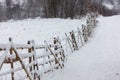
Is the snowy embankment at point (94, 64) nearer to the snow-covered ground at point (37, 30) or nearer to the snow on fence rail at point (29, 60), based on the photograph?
the snow on fence rail at point (29, 60)

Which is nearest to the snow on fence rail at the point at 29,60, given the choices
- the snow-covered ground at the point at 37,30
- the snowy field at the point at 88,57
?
the snowy field at the point at 88,57

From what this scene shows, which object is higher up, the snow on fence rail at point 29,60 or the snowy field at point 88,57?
the snow on fence rail at point 29,60

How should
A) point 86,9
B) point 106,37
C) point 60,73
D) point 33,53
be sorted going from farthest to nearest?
point 86,9
point 106,37
point 60,73
point 33,53

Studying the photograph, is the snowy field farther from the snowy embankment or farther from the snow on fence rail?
the snow on fence rail

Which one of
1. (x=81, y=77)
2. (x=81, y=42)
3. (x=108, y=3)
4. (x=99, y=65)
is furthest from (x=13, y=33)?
(x=108, y=3)

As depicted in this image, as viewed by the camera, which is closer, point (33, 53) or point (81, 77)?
point (33, 53)

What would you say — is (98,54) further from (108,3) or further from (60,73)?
(108,3)

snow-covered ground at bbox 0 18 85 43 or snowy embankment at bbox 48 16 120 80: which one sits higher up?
snowy embankment at bbox 48 16 120 80

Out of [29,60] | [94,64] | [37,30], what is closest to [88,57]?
[94,64]

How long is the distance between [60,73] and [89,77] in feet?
5.09

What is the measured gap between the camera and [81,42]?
23.9 metres

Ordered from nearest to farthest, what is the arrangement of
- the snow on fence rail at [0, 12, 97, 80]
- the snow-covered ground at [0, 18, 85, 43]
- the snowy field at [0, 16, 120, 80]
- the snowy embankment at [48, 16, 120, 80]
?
1. the snow on fence rail at [0, 12, 97, 80]
2. the snowy embankment at [48, 16, 120, 80]
3. the snowy field at [0, 16, 120, 80]
4. the snow-covered ground at [0, 18, 85, 43]

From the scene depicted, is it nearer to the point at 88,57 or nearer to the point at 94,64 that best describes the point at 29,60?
the point at 94,64

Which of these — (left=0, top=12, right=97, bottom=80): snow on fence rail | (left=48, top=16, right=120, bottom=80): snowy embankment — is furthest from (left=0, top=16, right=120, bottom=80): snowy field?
(left=0, top=12, right=97, bottom=80): snow on fence rail
